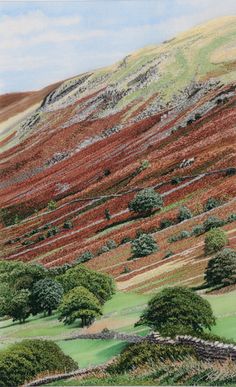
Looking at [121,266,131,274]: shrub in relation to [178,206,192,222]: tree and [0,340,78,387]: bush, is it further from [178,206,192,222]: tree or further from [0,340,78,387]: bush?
[0,340,78,387]: bush

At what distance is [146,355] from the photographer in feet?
95.1

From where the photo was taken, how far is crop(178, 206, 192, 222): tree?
77062 millimetres

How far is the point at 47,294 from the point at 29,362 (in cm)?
2289

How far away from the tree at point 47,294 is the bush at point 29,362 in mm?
20640

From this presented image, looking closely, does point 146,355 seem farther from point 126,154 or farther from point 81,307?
point 126,154

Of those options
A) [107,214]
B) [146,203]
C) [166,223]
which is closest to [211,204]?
[166,223]

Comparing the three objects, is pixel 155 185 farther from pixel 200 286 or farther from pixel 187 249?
pixel 200 286

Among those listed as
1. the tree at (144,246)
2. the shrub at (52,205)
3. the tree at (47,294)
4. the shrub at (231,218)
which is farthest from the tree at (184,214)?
the shrub at (52,205)

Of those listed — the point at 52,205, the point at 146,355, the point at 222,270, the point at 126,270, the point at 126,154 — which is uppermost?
the point at 126,154

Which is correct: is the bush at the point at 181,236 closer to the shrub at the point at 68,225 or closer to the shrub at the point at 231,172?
the shrub at the point at 231,172

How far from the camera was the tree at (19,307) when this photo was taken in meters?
55.7

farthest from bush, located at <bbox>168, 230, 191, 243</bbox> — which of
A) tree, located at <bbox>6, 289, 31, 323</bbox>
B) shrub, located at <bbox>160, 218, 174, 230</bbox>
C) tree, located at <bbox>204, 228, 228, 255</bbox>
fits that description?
tree, located at <bbox>6, 289, 31, 323</bbox>

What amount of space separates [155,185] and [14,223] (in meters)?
27.6

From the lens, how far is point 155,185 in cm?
9494
